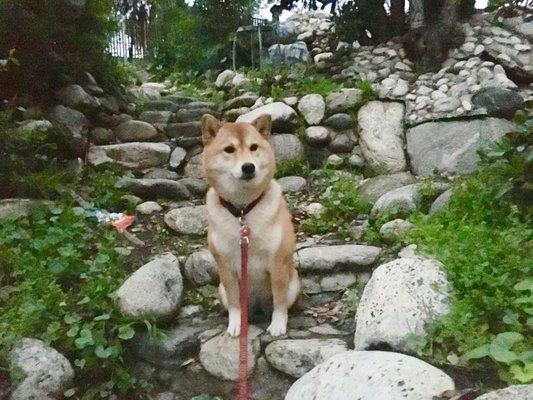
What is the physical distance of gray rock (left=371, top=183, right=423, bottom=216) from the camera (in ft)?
14.1

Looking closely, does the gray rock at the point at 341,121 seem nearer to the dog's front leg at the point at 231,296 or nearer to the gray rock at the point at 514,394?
the dog's front leg at the point at 231,296

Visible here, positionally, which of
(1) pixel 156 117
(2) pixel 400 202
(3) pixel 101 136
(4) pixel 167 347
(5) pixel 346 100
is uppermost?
(5) pixel 346 100

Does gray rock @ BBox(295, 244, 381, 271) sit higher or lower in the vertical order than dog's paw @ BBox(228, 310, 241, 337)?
higher

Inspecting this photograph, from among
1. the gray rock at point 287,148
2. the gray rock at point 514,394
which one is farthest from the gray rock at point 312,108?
the gray rock at point 514,394

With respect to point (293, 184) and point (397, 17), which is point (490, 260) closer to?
point (293, 184)

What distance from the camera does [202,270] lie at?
13.1 ft

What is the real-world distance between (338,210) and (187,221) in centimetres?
128

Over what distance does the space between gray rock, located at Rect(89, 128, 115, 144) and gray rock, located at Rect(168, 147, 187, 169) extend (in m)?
0.81

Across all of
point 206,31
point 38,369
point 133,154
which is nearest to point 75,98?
point 133,154

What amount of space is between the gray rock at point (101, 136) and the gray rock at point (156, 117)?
2.02ft

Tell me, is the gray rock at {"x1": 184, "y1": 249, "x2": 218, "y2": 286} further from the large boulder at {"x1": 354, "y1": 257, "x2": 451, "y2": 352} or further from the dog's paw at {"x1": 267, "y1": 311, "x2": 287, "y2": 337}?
the large boulder at {"x1": 354, "y1": 257, "x2": 451, "y2": 352}

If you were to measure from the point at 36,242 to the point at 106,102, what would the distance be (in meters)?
3.27

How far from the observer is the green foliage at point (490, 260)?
244 centimetres

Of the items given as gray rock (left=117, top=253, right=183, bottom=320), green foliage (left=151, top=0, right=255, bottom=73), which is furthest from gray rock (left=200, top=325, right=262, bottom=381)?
green foliage (left=151, top=0, right=255, bottom=73)
